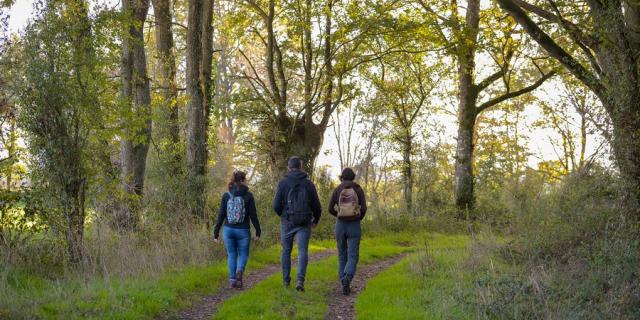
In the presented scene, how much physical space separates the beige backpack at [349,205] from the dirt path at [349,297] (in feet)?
4.48

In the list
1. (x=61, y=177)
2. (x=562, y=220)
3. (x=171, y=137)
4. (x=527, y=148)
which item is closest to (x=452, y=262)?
(x=562, y=220)

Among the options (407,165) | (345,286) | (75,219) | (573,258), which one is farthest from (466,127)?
(75,219)

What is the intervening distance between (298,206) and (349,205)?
3.03 ft

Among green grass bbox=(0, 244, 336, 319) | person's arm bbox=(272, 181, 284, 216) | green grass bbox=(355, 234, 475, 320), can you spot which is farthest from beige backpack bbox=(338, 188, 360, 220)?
green grass bbox=(0, 244, 336, 319)

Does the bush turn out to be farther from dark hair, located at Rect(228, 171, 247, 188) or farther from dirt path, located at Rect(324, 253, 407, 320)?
dark hair, located at Rect(228, 171, 247, 188)

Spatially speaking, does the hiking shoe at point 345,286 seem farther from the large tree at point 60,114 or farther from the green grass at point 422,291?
the large tree at point 60,114

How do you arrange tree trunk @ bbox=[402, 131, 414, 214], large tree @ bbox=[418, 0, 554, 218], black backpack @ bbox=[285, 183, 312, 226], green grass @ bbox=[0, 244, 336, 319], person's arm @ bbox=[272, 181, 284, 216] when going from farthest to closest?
1. tree trunk @ bbox=[402, 131, 414, 214]
2. large tree @ bbox=[418, 0, 554, 218]
3. person's arm @ bbox=[272, 181, 284, 216]
4. black backpack @ bbox=[285, 183, 312, 226]
5. green grass @ bbox=[0, 244, 336, 319]

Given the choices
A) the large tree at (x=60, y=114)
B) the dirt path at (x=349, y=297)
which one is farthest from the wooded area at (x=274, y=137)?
the dirt path at (x=349, y=297)

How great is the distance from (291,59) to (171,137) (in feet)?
19.8

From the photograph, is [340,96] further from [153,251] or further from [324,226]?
[153,251]

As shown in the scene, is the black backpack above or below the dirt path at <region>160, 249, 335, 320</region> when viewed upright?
above

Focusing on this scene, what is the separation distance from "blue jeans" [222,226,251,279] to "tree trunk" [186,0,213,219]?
5.58m

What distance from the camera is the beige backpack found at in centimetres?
936

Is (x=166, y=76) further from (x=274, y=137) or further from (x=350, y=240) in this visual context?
(x=350, y=240)
